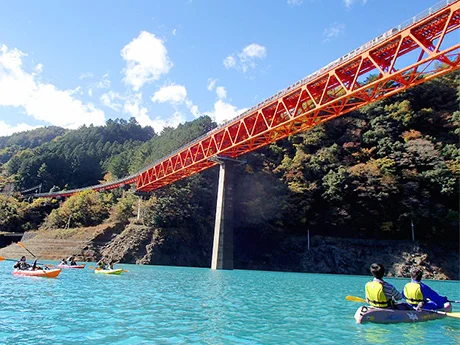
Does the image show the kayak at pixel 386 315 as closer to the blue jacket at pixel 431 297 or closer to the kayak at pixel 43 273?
the blue jacket at pixel 431 297

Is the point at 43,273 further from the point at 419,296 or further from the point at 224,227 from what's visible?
the point at 224,227

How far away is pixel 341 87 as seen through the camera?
108ft

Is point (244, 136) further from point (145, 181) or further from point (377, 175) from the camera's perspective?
point (145, 181)

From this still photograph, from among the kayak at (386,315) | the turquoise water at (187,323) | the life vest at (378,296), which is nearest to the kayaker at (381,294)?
the life vest at (378,296)

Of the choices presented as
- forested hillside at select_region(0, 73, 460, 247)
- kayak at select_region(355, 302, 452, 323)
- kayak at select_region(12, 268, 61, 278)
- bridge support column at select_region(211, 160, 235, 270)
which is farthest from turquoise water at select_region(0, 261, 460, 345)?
forested hillside at select_region(0, 73, 460, 247)

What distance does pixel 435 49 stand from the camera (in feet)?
74.4

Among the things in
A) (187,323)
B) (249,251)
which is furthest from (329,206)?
(187,323)

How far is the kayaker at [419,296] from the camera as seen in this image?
38.8 feet

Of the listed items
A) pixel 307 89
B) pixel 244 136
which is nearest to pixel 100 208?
pixel 244 136

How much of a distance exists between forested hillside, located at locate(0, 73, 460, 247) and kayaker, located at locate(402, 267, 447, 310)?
131 feet

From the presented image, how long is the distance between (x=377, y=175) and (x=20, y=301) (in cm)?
4781

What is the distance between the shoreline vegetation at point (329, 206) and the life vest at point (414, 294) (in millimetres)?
38946

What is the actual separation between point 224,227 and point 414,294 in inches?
1269

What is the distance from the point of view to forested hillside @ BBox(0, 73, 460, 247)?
4988cm
